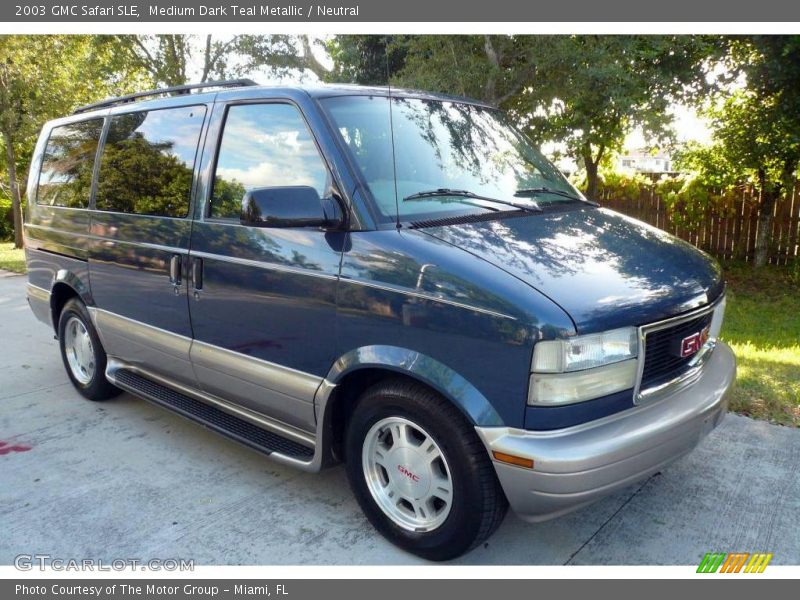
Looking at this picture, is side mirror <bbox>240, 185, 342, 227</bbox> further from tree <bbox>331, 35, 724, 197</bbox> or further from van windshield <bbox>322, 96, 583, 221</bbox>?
tree <bbox>331, 35, 724, 197</bbox>

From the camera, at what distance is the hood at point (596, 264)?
2629mm

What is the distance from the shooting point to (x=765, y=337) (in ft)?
23.3

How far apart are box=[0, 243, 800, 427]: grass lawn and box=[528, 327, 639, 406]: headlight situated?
2509 millimetres

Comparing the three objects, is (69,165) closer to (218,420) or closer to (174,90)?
(174,90)

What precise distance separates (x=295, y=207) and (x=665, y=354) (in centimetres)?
174

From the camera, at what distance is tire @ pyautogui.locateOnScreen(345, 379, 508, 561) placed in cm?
273

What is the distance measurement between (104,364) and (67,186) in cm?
139

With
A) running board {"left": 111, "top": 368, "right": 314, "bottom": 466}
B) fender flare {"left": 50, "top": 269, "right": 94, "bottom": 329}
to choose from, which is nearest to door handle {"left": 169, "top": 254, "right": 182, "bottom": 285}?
running board {"left": 111, "top": 368, "right": 314, "bottom": 466}

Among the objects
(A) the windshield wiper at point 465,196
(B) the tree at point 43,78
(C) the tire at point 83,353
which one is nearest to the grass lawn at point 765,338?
(A) the windshield wiper at point 465,196

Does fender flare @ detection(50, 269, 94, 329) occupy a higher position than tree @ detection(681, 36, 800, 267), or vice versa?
tree @ detection(681, 36, 800, 267)

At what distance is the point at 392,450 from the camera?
3051mm

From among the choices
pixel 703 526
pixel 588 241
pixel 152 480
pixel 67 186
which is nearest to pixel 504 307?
pixel 588 241

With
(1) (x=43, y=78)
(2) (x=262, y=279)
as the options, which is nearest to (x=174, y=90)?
(2) (x=262, y=279)

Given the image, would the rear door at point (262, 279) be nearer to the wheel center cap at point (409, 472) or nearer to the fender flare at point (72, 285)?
the wheel center cap at point (409, 472)
